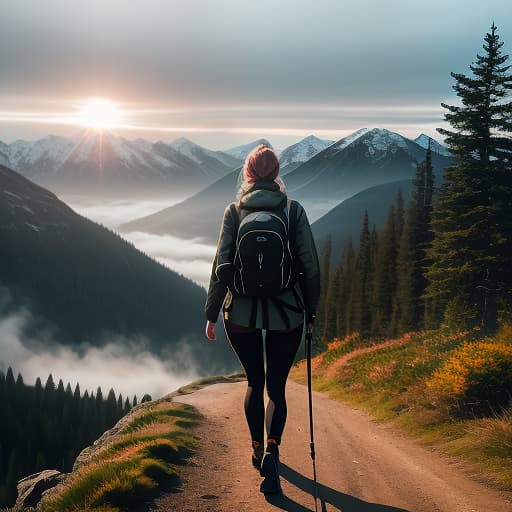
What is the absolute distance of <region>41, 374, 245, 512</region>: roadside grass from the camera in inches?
226

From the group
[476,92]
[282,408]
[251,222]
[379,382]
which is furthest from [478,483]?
[476,92]

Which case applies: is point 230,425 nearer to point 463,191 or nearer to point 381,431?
point 381,431

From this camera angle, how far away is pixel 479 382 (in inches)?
377

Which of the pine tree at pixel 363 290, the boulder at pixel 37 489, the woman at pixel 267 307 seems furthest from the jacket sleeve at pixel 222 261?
the pine tree at pixel 363 290

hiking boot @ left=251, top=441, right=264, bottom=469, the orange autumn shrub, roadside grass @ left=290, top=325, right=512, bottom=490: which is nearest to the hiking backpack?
hiking boot @ left=251, top=441, right=264, bottom=469

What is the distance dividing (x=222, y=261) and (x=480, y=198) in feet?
68.5

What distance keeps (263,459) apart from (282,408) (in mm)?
659

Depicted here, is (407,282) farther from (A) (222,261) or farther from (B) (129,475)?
(B) (129,475)

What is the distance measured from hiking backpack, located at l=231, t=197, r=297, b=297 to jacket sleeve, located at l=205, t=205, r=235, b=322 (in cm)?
17

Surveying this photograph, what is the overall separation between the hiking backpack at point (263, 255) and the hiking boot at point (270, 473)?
78.1 inches

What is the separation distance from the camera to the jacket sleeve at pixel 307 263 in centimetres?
599

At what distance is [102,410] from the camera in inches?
6353

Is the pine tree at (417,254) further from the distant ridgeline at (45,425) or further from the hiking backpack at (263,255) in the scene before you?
the distant ridgeline at (45,425)

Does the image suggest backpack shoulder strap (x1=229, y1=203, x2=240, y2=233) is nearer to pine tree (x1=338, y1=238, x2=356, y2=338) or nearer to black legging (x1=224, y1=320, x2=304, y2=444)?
black legging (x1=224, y1=320, x2=304, y2=444)
